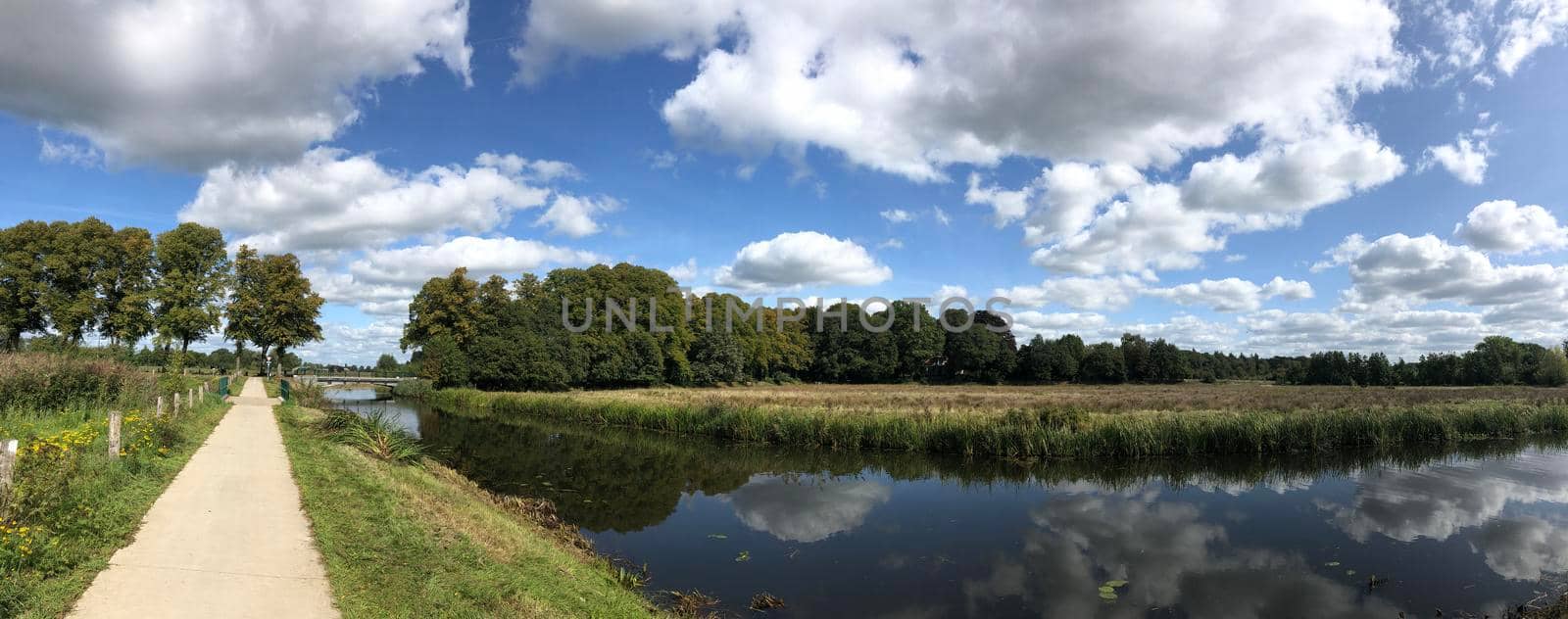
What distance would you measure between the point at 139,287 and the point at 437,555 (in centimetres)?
5039

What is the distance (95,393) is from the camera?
17.4 meters

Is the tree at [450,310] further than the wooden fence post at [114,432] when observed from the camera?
Yes

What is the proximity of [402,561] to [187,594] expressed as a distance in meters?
1.89

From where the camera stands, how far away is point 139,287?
43250mm

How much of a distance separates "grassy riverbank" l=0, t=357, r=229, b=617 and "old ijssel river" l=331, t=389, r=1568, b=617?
6.47 metres

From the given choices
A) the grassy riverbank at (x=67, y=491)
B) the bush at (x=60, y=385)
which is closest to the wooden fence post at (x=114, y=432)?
the grassy riverbank at (x=67, y=491)

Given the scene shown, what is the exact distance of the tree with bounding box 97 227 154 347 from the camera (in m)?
41.5

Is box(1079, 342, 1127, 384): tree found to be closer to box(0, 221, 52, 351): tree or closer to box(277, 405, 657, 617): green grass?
box(277, 405, 657, 617): green grass

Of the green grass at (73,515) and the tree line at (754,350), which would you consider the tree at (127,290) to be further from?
the green grass at (73,515)

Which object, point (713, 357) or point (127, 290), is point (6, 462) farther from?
point (713, 357)

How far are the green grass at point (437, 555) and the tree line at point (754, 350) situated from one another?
38.5 m

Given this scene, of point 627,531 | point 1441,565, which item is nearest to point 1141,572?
point 1441,565

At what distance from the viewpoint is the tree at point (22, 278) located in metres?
39.3

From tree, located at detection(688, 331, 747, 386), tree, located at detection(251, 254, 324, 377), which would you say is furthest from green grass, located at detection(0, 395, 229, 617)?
tree, located at detection(688, 331, 747, 386)
